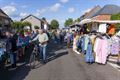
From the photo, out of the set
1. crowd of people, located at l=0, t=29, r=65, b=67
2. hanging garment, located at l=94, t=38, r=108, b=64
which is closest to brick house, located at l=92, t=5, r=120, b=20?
crowd of people, located at l=0, t=29, r=65, b=67

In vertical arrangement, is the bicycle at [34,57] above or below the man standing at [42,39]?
below

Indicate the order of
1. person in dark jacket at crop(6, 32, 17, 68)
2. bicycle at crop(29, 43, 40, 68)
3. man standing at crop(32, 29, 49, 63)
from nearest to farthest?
person in dark jacket at crop(6, 32, 17, 68) < bicycle at crop(29, 43, 40, 68) < man standing at crop(32, 29, 49, 63)

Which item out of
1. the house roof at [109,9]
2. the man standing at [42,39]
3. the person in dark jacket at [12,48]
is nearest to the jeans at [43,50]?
the man standing at [42,39]

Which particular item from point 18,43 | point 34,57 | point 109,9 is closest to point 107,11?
point 109,9

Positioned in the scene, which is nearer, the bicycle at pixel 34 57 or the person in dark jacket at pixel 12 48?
the person in dark jacket at pixel 12 48

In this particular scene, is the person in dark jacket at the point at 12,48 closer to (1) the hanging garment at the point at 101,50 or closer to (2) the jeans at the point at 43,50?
(2) the jeans at the point at 43,50

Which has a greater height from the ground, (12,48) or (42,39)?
(42,39)

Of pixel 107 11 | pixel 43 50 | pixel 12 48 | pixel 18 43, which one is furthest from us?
pixel 107 11

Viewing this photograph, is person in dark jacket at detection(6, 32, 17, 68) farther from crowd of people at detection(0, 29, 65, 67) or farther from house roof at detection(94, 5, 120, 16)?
house roof at detection(94, 5, 120, 16)

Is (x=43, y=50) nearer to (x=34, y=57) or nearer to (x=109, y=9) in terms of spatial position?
(x=34, y=57)

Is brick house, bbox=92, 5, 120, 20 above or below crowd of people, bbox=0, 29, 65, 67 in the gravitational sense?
above

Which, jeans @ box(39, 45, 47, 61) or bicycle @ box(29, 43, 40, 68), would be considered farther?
jeans @ box(39, 45, 47, 61)

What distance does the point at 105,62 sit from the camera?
16172 mm

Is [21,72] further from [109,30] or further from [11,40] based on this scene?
[109,30]
